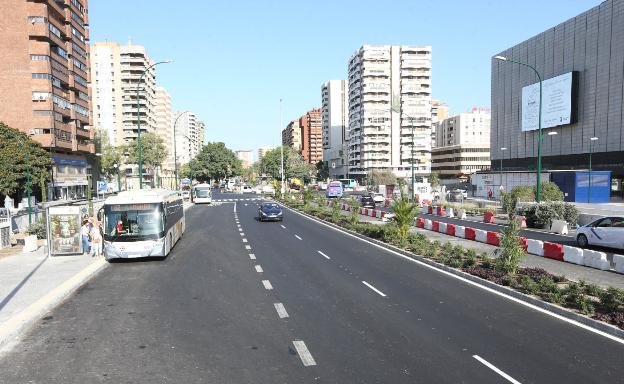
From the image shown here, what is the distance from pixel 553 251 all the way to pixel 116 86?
5563 inches

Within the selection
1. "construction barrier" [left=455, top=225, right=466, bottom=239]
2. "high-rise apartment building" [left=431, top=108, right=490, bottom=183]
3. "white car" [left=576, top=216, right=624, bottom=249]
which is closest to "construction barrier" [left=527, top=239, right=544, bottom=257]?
"white car" [left=576, top=216, right=624, bottom=249]

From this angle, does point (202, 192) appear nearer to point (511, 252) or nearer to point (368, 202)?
point (368, 202)

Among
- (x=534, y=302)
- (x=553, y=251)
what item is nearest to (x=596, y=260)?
(x=553, y=251)

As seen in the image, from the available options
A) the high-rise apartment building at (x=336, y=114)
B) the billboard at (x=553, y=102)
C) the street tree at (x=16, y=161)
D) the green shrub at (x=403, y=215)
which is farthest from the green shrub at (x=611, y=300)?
the high-rise apartment building at (x=336, y=114)

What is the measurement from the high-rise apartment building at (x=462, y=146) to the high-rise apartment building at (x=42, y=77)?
103792 millimetres

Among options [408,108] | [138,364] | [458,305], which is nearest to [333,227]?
[458,305]

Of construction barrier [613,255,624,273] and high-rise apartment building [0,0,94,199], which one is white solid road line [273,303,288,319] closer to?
construction barrier [613,255,624,273]

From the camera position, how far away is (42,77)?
6425 centimetres

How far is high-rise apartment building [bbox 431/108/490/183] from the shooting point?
13988cm

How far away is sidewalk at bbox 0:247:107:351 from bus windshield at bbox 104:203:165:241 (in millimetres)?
1318

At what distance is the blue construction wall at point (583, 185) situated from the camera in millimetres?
48969

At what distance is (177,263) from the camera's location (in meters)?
17.8

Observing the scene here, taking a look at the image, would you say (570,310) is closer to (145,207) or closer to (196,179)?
(145,207)

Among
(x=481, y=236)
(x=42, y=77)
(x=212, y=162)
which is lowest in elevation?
(x=481, y=236)
